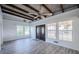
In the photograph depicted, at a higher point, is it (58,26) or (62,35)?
(58,26)

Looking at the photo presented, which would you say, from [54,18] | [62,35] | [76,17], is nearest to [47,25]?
[54,18]

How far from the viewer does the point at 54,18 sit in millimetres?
6691

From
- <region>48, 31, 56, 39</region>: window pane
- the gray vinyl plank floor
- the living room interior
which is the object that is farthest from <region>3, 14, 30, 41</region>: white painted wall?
<region>48, 31, 56, 39</region>: window pane

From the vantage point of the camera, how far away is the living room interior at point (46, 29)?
15.4 feet

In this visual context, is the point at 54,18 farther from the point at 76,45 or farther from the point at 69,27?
the point at 76,45

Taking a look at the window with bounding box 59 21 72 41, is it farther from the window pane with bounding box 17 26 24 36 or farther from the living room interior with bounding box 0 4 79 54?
the window pane with bounding box 17 26 24 36

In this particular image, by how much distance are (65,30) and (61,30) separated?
41 cm

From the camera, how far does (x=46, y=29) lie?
25.5 ft

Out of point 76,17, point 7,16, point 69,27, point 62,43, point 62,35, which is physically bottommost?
point 62,43

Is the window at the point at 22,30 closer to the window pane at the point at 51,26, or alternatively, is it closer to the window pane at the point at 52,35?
the window pane at the point at 51,26

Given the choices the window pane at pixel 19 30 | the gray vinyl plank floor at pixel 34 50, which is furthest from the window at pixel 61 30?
the window pane at pixel 19 30
